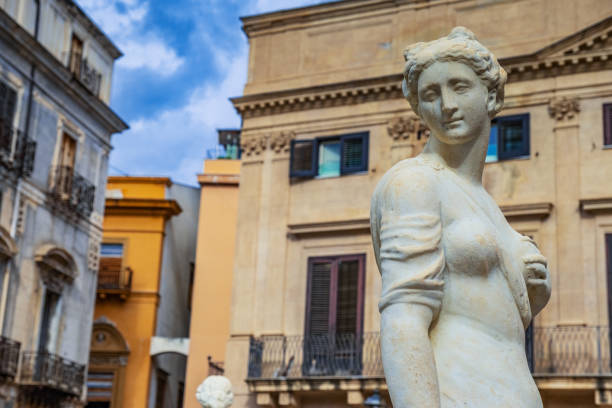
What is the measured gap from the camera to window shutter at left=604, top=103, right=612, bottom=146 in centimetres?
1912

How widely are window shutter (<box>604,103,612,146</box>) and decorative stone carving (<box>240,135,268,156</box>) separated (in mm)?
7314

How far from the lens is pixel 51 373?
2362 cm

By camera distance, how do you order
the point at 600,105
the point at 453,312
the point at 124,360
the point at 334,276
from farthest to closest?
the point at 124,360, the point at 334,276, the point at 600,105, the point at 453,312

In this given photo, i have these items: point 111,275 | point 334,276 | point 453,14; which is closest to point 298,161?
point 334,276

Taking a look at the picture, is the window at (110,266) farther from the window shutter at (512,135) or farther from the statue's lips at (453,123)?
the statue's lips at (453,123)

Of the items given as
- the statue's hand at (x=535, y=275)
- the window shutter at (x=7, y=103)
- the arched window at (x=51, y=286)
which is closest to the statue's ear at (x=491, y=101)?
the statue's hand at (x=535, y=275)

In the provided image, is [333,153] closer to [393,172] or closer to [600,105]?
[600,105]

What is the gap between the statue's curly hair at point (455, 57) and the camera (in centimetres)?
276

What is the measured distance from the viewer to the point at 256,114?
901 inches

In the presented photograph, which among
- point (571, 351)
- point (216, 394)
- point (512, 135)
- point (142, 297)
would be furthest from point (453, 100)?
point (142, 297)

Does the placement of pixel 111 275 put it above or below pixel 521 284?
above

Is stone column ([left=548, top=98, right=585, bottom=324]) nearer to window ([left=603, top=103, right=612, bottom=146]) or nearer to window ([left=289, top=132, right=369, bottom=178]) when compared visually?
window ([left=603, top=103, right=612, bottom=146])

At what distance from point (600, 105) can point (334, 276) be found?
20.4 feet

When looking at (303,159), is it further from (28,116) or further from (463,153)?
(463,153)
